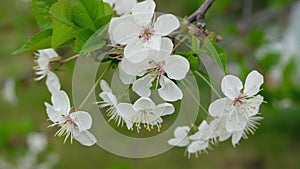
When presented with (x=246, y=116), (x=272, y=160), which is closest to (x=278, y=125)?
(x=272, y=160)

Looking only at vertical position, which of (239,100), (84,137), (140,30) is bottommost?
(84,137)

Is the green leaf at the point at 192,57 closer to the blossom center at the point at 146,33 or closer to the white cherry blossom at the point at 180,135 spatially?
the blossom center at the point at 146,33

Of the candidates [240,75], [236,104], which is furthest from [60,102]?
[240,75]

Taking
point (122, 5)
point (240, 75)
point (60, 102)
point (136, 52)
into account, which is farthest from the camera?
point (240, 75)

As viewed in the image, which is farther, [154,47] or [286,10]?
[286,10]

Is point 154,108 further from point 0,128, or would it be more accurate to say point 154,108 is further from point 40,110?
point 40,110

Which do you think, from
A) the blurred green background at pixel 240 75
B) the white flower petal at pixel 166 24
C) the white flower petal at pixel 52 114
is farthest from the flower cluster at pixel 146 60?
the blurred green background at pixel 240 75

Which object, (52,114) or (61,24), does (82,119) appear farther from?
(61,24)

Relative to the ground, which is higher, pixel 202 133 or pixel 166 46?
pixel 166 46

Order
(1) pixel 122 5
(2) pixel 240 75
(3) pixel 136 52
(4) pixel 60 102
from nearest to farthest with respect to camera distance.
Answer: (3) pixel 136 52, (4) pixel 60 102, (1) pixel 122 5, (2) pixel 240 75
